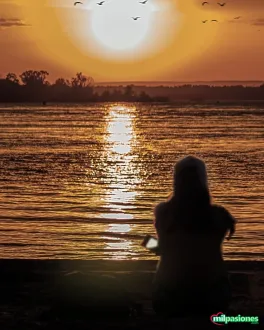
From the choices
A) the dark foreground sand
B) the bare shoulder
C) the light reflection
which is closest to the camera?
the bare shoulder

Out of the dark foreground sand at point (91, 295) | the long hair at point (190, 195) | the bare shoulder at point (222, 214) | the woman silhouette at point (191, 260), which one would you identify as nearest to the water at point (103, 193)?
the dark foreground sand at point (91, 295)

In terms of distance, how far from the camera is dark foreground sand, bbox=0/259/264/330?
7.23m

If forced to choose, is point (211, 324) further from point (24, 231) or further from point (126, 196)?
point (126, 196)

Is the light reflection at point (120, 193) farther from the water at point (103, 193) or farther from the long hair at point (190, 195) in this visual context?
the long hair at point (190, 195)

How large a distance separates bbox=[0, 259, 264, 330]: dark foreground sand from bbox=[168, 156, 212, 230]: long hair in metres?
0.79

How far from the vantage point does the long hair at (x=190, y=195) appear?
5.97 meters

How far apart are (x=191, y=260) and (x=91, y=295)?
1.20 meters

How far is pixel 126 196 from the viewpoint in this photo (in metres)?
34.1

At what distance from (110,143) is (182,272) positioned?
74369mm

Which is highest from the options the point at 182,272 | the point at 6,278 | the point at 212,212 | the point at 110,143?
the point at 212,212

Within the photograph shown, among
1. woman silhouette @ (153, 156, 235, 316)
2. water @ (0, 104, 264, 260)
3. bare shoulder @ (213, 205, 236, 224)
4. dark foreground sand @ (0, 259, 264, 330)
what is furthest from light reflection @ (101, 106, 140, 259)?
bare shoulder @ (213, 205, 236, 224)

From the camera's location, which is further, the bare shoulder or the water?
the water

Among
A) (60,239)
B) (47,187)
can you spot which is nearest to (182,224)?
(60,239)

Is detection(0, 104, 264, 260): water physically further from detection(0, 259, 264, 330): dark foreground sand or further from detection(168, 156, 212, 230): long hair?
detection(168, 156, 212, 230): long hair
